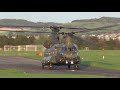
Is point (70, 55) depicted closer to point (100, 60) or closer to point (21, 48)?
point (100, 60)

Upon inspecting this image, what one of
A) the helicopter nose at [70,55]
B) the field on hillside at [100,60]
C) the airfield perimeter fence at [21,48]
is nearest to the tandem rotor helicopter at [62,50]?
the helicopter nose at [70,55]

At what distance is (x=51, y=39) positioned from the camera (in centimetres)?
3756

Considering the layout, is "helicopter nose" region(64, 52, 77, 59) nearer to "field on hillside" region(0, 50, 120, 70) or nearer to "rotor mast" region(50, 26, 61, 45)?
"rotor mast" region(50, 26, 61, 45)

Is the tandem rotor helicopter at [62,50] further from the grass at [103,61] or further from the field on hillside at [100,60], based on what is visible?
the field on hillside at [100,60]

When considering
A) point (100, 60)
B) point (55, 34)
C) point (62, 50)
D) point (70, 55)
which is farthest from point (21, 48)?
point (70, 55)

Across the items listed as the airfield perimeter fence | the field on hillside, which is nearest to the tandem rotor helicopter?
the field on hillside

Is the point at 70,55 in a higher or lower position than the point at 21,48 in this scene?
lower

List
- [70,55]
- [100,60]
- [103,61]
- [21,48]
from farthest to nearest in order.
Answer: [21,48] → [100,60] → [103,61] → [70,55]

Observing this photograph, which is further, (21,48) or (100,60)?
(21,48)
